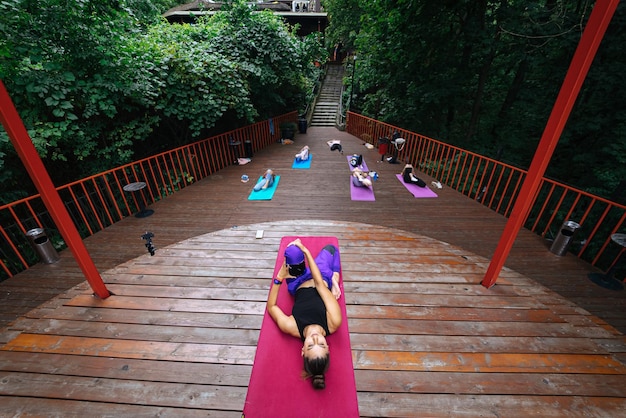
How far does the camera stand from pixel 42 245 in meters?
4.12

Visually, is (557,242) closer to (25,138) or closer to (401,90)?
(25,138)

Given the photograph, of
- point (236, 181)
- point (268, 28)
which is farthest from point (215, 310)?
point (268, 28)

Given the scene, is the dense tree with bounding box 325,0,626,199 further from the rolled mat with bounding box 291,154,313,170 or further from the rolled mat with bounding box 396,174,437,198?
the rolled mat with bounding box 291,154,313,170

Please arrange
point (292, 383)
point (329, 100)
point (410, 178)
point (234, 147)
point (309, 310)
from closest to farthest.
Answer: point (292, 383), point (309, 310), point (410, 178), point (234, 147), point (329, 100)

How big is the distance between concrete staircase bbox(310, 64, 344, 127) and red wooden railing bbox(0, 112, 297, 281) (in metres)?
7.39

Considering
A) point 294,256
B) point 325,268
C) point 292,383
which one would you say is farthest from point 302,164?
point 292,383

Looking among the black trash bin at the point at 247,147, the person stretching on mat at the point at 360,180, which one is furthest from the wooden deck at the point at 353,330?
the black trash bin at the point at 247,147

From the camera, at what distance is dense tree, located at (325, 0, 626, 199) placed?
24.4 feet

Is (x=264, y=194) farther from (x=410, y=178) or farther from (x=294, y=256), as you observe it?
(x=410, y=178)

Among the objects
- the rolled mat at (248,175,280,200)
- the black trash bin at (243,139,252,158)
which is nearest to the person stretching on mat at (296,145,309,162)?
the black trash bin at (243,139,252,158)

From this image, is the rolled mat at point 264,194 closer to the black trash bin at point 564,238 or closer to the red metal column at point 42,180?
the red metal column at point 42,180

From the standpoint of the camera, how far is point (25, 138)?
2.27 m

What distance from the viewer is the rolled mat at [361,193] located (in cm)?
624

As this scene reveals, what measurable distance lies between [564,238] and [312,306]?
4759 millimetres
